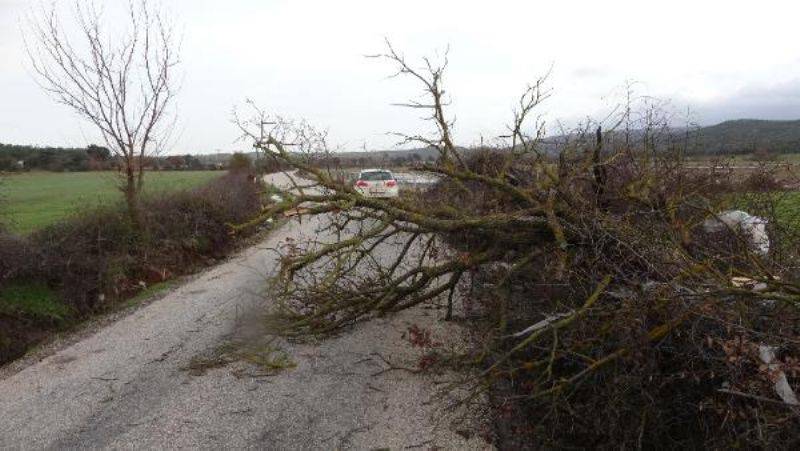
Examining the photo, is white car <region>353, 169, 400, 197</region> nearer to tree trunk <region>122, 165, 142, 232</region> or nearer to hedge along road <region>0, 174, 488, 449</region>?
hedge along road <region>0, 174, 488, 449</region>

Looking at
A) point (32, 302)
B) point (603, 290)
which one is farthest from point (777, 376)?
point (32, 302)

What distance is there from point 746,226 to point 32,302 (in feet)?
32.6

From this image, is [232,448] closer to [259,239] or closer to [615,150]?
[615,150]

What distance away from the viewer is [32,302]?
9641 mm

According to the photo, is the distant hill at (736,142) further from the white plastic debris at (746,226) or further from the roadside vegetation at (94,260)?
the roadside vegetation at (94,260)

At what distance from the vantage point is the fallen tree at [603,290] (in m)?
3.91

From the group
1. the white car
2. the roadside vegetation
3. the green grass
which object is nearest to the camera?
the white car

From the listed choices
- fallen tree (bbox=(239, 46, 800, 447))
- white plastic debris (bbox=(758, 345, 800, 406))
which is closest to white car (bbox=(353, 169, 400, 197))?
fallen tree (bbox=(239, 46, 800, 447))

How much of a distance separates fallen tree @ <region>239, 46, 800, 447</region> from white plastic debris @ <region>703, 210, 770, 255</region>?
0.39 ft

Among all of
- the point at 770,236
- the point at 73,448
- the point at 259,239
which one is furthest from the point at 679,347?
the point at 259,239

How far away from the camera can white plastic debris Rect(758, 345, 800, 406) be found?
345 centimetres

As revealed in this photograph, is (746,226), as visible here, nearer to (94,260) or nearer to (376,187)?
(376,187)

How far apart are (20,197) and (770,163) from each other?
25.5m

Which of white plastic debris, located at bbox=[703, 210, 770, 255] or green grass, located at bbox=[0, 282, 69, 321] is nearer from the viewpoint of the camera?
white plastic debris, located at bbox=[703, 210, 770, 255]
